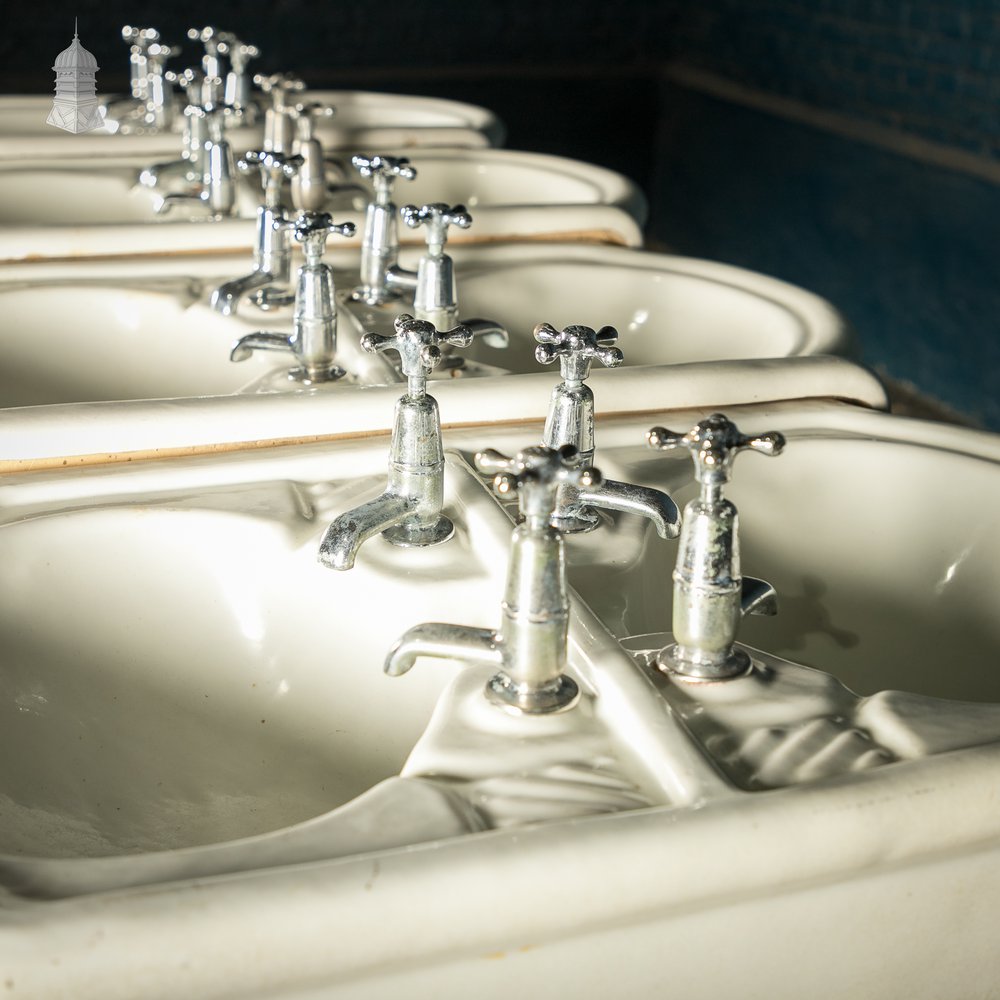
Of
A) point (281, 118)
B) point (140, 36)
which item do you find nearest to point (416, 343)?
point (281, 118)

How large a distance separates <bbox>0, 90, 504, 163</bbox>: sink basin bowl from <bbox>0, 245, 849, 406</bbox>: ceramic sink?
21.4 inches

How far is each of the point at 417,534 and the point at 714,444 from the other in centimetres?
25

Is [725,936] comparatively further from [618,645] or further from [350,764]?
[350,764]

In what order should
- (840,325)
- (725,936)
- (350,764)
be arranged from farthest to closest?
(840,325), (350,764), (725,936)

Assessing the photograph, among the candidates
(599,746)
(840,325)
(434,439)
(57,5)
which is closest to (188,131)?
(840,325)

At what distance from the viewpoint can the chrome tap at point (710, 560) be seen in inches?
26.5

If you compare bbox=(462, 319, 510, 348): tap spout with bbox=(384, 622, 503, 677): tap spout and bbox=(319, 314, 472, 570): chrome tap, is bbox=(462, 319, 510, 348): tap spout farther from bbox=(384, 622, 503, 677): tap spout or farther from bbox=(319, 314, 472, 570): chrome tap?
bbox=(384, 622, 503, 677): tap spout

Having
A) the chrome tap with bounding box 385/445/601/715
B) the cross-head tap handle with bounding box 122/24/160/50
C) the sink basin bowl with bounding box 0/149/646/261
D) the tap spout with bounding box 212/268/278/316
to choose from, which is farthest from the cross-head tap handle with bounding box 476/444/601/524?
the cross-head tap handle with bounding box 122/24/160/50

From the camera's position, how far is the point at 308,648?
863 millimetres

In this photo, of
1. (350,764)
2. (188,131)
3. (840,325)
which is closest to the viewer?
(350,764)

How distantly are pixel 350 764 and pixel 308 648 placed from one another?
0.08m

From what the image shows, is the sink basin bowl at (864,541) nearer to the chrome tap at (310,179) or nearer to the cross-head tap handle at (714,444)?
the cross-head tap handle at (714,444)

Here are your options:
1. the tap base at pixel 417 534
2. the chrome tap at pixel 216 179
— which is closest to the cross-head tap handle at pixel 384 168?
the chrome tap at pixel 216 179

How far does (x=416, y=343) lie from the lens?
0.81 meters
